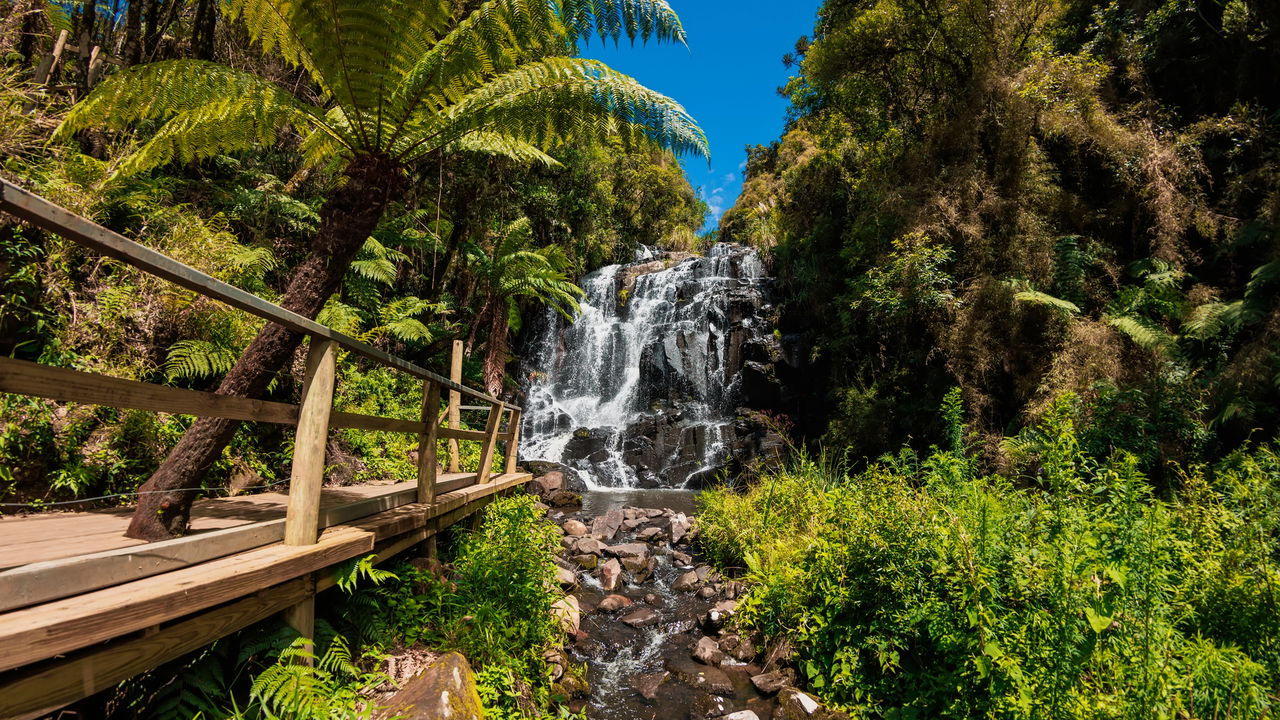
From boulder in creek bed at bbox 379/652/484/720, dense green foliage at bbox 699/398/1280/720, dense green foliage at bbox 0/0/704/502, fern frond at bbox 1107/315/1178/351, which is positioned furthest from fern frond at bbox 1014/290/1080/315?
boulder in creek bed at bbox 379/652/484/720

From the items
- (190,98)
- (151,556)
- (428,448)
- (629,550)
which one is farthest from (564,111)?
(629,550)

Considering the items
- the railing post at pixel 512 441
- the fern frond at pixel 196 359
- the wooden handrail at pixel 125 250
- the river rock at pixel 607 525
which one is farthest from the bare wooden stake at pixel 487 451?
the wooden handrail at pixel 125 250

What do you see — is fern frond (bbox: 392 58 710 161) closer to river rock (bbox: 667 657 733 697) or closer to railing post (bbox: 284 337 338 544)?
railing post (bbox: 284 337 338 544)

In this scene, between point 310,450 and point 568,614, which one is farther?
point 568,614

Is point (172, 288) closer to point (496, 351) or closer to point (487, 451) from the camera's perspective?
point (487, 451)

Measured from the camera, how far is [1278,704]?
2.42 metres

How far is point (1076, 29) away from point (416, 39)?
11.6 meters

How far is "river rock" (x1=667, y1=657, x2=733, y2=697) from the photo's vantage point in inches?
175

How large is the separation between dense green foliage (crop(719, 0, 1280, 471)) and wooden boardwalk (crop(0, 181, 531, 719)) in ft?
22.7

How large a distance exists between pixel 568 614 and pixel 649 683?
3.52ft

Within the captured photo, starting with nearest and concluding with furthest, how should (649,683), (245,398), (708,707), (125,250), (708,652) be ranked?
(125,250) → (245,398) → (708,707) → (649,683) → (708,652)

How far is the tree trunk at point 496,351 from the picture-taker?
32.3 feet

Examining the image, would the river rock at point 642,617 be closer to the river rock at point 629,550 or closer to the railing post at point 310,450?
the river rock at point 629,550

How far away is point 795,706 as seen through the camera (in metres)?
3.99
